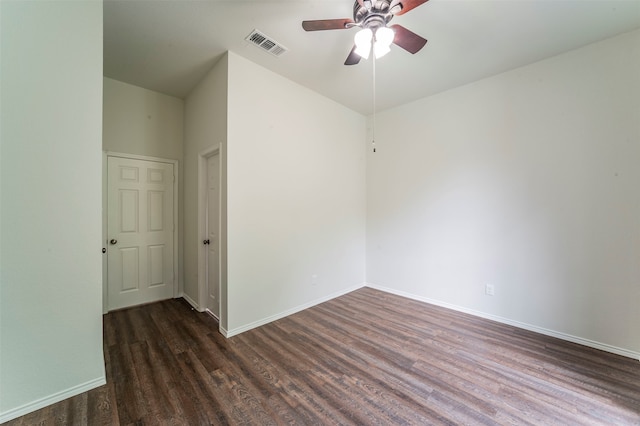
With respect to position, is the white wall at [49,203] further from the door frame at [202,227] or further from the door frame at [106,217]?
the door frame at [106,217]

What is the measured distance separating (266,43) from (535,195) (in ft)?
10.7

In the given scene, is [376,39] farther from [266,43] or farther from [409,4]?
[266,43]

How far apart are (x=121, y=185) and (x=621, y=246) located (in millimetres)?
5561

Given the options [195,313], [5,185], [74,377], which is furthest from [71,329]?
[195,313]

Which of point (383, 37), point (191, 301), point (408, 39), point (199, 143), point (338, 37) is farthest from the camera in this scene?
point (191, 301)

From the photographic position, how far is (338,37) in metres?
2.29

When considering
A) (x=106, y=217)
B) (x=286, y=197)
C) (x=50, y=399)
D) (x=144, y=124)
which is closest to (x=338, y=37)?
(x=286, y=197)

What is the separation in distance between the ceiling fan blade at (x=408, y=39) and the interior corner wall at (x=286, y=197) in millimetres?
1598

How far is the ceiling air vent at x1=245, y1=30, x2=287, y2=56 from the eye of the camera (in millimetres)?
2316

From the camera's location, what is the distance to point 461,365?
2.12m

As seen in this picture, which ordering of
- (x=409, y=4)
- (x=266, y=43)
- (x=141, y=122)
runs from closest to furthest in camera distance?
1. (x=409, y=4)
2. (x=266, y=43)
3. (x=141, y=122)

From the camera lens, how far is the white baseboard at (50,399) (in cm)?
155

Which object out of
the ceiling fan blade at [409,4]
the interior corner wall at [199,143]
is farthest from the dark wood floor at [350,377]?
the ceiling fan blade at [409,4]

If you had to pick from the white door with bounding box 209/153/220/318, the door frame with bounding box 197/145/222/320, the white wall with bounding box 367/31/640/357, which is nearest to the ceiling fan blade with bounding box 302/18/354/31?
the white door with bounding box 209/153/220/318
